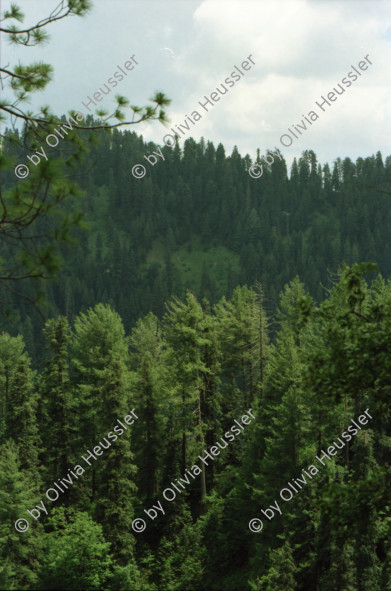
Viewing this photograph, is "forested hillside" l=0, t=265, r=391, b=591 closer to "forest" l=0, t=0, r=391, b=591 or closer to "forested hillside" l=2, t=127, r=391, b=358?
"forest" l=0, t=0, r=391, b=591

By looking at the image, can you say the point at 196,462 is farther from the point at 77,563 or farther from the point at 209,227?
the point at 209,227

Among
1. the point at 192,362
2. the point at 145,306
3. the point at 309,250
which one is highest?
the point at 309,250

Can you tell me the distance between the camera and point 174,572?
28859 mm

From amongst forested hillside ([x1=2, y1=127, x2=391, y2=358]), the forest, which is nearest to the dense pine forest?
the forest

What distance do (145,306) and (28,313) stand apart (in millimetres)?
29209

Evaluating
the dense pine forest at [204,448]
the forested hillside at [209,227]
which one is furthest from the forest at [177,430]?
the forested hillside at [209,227]

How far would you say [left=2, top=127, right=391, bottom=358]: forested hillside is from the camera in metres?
132

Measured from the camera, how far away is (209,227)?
156750 millimetres

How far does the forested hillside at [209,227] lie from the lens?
131875mm

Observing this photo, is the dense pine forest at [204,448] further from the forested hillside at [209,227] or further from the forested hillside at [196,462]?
the forested hillside at [209,227]

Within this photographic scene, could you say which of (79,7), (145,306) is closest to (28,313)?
(145,306)

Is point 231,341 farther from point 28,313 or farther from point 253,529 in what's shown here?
point 28,313

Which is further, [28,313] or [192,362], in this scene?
[28,313]

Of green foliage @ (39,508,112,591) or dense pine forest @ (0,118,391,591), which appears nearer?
dense pine forest @ (0,118,391,591)
